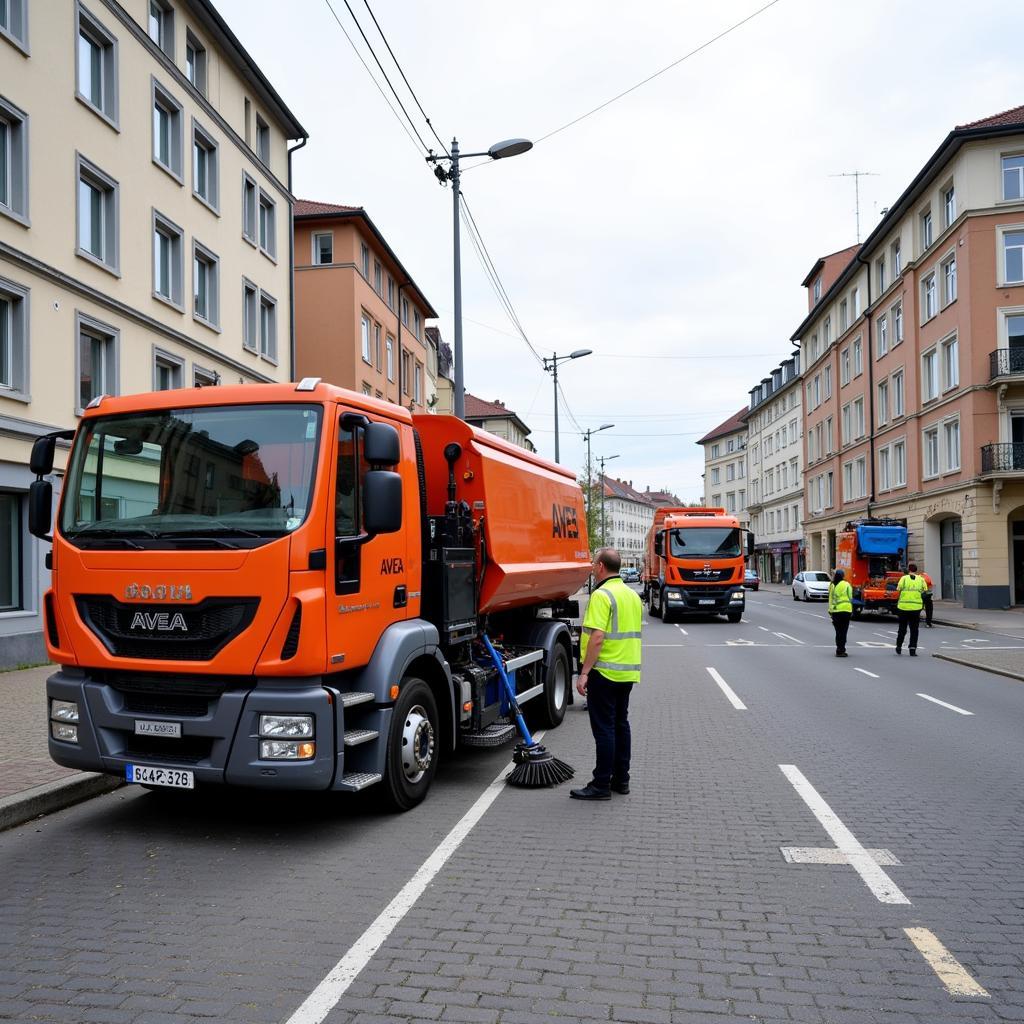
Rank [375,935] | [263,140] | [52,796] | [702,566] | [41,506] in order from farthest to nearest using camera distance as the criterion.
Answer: [263,140], [702,566], [52,796], [41,506], [375,935]

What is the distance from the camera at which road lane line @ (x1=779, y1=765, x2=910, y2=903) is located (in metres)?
4.70

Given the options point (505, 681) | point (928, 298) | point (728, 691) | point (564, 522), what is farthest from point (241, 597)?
point (928, 298)

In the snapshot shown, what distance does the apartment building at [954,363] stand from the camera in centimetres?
3225

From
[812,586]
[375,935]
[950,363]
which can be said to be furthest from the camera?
[812,586]

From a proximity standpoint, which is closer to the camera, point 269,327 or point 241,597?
point 241,597

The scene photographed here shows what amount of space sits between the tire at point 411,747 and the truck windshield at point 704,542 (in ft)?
70.1

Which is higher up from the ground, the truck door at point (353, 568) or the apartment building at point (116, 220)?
the apartment building at point (116, 220)

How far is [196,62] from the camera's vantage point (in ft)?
76.8

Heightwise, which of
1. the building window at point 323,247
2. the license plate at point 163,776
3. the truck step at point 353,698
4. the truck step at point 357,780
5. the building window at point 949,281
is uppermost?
the building window at point 323,247

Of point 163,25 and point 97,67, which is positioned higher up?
point 163,25

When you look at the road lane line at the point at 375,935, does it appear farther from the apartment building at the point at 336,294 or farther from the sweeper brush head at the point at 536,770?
the apartment building at the point at 336,294

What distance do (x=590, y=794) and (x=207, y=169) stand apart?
869 inches

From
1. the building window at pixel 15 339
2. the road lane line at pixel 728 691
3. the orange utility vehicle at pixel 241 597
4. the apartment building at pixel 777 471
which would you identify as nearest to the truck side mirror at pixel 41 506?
the orange utility vehicle at pixel 241 597

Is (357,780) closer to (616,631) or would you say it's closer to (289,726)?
(289,726)
